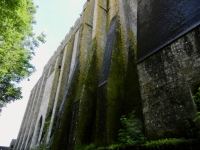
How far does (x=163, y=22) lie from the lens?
225 inches

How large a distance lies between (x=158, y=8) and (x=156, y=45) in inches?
81.7

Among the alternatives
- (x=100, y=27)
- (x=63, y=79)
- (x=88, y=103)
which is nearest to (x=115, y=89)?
(x=88, y=103)

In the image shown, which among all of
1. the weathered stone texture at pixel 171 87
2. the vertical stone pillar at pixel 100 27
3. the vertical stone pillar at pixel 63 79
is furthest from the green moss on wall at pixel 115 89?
the vertical stone pillar at pixel 63 79

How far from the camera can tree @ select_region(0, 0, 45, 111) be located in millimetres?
6766

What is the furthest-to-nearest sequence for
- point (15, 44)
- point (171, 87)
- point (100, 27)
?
point (100, 27) → point (15, 44) → point (171, 87)

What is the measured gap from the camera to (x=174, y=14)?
542 cm

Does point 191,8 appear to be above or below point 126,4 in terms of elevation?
below

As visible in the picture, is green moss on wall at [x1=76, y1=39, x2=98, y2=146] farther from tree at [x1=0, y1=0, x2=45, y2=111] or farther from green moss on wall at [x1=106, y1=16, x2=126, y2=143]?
tree at [x1=0, y1=0, x2=45, y2=111]

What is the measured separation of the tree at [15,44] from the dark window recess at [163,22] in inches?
218

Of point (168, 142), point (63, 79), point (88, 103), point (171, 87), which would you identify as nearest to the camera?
point (168, 142)

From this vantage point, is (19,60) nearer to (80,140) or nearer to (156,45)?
(80,140)

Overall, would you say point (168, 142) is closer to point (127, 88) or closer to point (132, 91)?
point (132, 91)

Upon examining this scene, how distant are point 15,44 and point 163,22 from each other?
26.0ft

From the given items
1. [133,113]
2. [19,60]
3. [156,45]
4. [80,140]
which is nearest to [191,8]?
[156,45]
